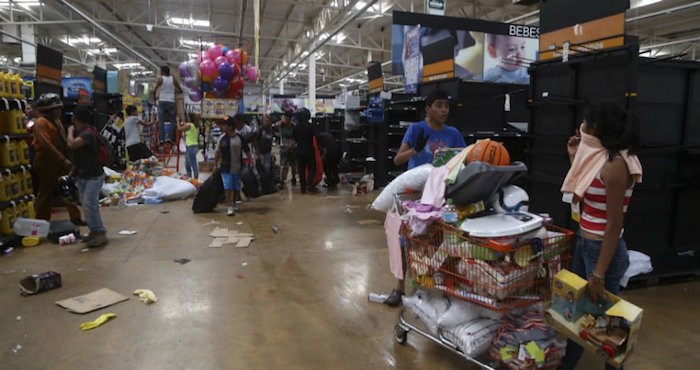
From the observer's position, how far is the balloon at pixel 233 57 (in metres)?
8.82

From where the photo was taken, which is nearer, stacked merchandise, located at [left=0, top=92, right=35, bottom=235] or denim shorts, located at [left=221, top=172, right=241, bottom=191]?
stacked merchandise, located at [left=0, top=92, right=35, bottom=235]

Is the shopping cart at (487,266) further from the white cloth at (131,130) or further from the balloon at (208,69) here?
the white cloth at (131,130)

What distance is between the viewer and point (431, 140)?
3455 mm

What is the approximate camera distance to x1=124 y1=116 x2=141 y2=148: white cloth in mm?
10086

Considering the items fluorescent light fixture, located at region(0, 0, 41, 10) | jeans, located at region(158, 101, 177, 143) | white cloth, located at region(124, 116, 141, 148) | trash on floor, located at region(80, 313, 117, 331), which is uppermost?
fluorescent light fixture, located at region(0, 0, 41, 10)

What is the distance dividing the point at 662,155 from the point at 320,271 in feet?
10.6

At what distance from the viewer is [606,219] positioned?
192cm

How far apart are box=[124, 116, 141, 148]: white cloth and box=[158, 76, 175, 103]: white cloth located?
813mm

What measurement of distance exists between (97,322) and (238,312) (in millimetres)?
977

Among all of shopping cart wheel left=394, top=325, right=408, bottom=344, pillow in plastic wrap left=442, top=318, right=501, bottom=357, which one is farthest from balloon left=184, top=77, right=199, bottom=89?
pillow in plastic wrap left=442, top=318, right=501, bottom=357

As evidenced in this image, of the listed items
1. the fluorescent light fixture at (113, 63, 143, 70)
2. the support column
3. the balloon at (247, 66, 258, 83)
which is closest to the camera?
the balloon at (247, 66, 258, 83)

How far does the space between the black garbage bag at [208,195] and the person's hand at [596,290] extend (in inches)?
237

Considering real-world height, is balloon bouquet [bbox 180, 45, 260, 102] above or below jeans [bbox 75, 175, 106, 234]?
above

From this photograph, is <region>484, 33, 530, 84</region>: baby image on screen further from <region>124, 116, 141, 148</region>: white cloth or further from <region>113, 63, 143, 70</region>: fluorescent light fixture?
<region>113, 63, 143, 70</region>: fluorescent light fixture
